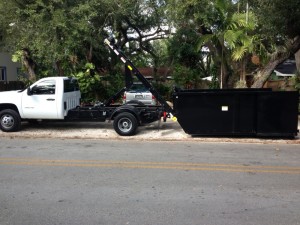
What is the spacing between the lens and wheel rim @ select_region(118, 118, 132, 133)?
37.6 feet

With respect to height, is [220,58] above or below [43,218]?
above

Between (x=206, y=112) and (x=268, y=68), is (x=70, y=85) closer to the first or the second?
(x=206, y=112)

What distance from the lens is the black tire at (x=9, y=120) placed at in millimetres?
11859

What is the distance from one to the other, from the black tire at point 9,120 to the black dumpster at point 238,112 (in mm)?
5100

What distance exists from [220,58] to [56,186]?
1237 centimetres

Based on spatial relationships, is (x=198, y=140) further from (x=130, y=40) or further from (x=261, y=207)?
(x=130, y=40)

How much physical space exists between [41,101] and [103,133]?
2182 mm

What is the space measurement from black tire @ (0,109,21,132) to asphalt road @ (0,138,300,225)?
2.42 metres

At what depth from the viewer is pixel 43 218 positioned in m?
4.70

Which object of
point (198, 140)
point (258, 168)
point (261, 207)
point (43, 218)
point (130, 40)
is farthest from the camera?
point (130, 40)

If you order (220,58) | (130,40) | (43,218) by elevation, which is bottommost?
(43,218)

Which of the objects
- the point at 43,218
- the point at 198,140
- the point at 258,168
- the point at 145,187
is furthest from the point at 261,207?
the point at 198,140

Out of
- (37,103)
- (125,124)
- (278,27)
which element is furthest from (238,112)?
(37,103)

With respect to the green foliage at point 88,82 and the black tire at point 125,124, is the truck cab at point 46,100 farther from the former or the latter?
the green foliage at point 88,82
